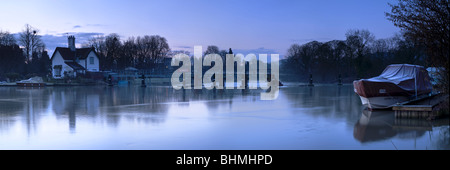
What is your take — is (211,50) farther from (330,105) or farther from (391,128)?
(391,128)

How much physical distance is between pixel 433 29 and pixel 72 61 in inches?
2522

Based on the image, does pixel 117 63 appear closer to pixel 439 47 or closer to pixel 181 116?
pixel 181 116

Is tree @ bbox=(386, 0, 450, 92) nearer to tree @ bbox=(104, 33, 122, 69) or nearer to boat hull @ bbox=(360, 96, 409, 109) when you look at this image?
boat hull @ bbox=(360, 96, 409, 109)

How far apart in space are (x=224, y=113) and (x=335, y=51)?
64603 millimetres

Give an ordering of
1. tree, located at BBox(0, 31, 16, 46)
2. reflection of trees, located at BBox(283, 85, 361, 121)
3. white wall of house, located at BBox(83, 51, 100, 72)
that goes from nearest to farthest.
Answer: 1. reflection of trees, located at BBox(283, 85, 361, 121)
2. white wall of house, located at BBox(83, 51, 100, 72)
3. tree, located at BBox(0, 31, 16, 46)

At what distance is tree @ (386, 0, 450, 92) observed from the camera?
1108 cm

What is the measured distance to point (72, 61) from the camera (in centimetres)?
6656

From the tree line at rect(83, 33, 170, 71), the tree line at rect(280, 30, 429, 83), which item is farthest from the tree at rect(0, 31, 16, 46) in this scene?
the tree line at rect(280, 30, 429, 83)

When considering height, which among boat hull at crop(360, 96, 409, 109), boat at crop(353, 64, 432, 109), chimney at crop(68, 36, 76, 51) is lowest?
boat hull at crop(360, 96, 409, 109)

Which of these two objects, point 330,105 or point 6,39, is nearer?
point 330,105

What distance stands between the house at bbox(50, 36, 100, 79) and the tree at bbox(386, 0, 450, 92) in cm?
5929

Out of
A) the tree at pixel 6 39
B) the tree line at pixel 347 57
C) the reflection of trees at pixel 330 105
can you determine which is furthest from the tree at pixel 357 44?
the tree at pixel 6 39

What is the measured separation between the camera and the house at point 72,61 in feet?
211

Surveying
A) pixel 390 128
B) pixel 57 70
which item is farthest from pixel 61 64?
pixel 390 128
